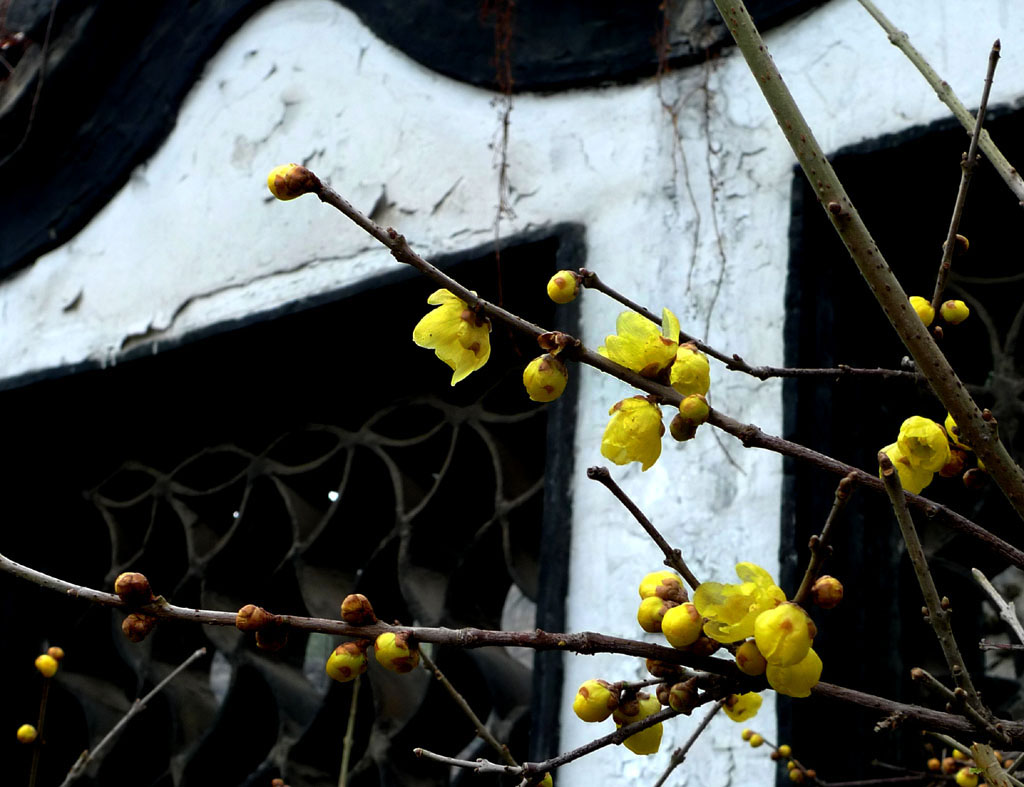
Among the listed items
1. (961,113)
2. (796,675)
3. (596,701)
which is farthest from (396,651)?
(961,113)

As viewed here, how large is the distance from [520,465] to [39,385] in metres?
1.32

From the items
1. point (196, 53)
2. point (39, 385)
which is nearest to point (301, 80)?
point (196, 53)

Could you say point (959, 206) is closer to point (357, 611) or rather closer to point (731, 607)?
point (731, 607)

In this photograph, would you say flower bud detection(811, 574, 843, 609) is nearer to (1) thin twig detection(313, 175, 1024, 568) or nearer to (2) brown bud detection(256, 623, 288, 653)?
(1) thin twig detection(313, 175, 1024, 568)

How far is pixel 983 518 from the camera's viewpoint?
72.7 inches

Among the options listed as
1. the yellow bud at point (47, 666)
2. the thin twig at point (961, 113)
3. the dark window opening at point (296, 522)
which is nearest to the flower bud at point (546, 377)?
the thin twig at point (961, 113)

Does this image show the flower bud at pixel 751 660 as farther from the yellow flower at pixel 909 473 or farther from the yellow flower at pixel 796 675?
the yellow flower at pixel 909 473

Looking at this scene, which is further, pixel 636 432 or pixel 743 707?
pixel 743 707

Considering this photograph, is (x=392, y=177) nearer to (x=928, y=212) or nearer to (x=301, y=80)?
(x=301, y=80)

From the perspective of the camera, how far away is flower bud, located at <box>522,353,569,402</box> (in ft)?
2.68

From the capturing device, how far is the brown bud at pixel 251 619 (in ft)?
2.43

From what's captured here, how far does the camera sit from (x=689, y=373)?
813 mm

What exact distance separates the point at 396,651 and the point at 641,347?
0.89ft

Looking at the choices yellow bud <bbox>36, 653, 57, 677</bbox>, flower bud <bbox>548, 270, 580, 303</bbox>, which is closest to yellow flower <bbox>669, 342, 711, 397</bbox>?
flower bud <bbox>548, 270, 580, 303</bbox>
